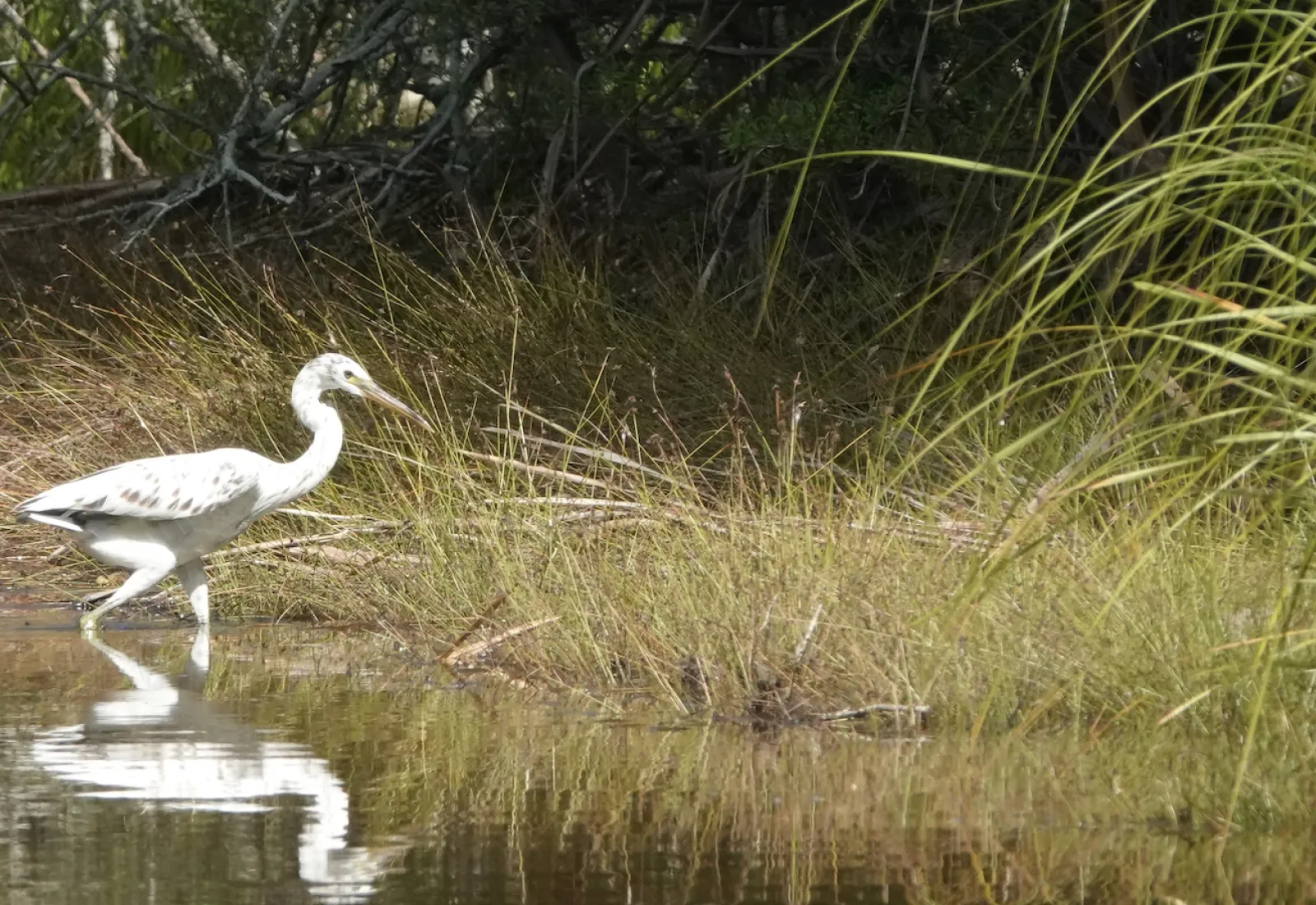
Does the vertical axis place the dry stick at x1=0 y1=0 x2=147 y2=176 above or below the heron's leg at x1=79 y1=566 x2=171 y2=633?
above

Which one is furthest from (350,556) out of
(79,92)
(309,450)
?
(79,92)

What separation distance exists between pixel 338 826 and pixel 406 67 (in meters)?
7.99

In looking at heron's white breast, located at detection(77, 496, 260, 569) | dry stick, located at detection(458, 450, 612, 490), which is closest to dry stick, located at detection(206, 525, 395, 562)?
heron's white breast, located at detection(77, 496, 260, 569)

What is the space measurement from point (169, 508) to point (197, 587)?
31 cm

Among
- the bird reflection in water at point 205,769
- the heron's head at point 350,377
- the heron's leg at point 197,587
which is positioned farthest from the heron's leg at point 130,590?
the bird reflection in water at point 205,769

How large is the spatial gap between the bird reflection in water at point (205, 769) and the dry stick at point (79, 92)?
22.4 ft

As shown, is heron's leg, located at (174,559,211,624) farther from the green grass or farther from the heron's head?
the heron's head

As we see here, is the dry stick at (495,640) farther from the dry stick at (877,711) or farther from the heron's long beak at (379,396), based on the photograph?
the heron's long beak at (379,396)

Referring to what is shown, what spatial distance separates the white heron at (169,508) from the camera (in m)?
7.36

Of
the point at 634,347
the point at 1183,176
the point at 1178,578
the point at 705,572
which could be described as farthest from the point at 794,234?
the point at 1183,176

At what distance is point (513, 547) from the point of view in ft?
22.5

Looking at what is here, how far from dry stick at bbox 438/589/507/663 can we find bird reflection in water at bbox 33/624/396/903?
0.81 m

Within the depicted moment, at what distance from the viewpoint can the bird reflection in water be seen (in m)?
3.96

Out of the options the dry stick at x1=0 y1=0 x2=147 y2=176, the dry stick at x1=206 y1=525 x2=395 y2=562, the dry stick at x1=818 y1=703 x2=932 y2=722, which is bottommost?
the dry stick at x1=818 y1=703 x2=932 y2=722
